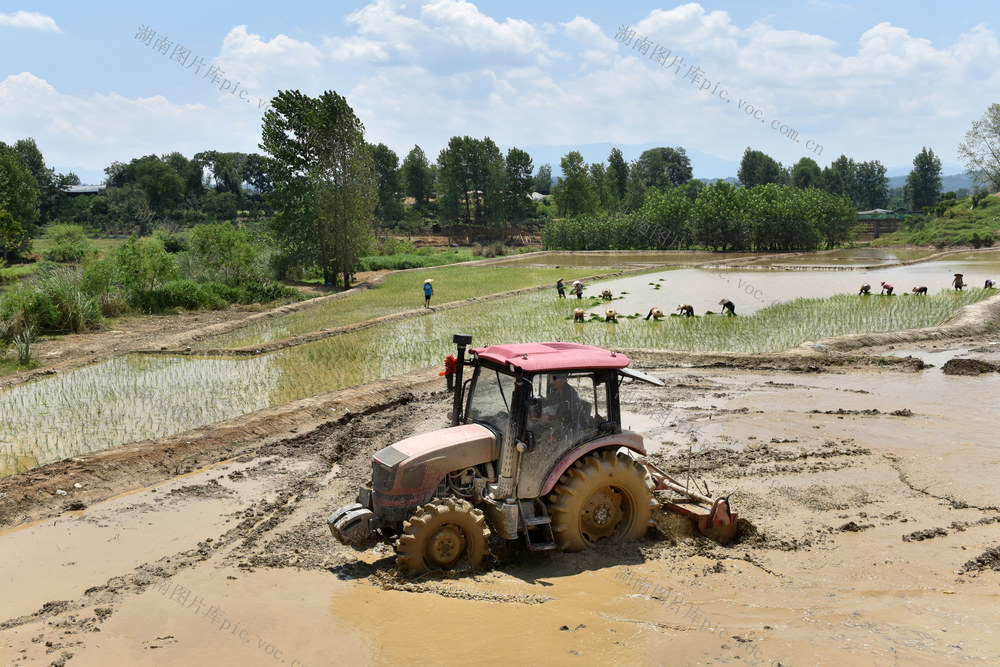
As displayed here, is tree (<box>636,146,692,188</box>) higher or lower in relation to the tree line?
higher

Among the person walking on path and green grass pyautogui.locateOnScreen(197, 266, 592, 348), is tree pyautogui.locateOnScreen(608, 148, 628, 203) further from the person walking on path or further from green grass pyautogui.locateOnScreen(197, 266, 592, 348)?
the person walking on path

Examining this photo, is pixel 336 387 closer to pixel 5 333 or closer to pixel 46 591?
pixel 46 591

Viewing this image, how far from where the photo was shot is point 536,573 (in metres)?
6.06

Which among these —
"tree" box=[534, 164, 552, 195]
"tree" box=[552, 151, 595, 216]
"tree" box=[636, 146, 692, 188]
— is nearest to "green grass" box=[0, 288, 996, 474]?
"tree" box=[552, 151, 595, 216]

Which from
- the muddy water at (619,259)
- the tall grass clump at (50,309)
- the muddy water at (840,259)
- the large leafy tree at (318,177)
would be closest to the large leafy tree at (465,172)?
the muddy water at (619,259)

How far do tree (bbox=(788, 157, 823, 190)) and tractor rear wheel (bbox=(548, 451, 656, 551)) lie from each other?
369 ft

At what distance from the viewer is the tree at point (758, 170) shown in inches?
4574

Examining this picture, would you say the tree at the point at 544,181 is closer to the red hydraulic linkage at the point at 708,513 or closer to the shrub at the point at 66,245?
the shrub at the point at 66,245

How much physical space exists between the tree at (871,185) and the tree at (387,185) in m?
73.9

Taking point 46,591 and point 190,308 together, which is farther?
point 190,308

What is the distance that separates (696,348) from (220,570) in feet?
44.4

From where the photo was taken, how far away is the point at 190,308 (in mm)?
25297

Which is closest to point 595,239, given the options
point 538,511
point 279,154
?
point 279,154

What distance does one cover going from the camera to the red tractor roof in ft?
19.8
